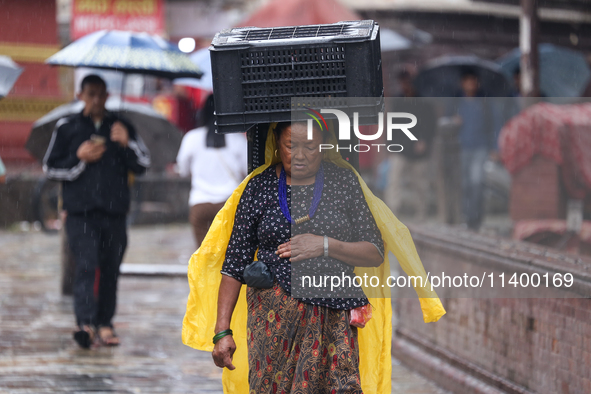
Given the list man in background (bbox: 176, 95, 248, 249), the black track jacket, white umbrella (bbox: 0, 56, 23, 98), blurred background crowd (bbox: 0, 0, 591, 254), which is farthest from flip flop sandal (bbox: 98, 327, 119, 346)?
white umbrella (bbox: 0, 56, 23, 98)

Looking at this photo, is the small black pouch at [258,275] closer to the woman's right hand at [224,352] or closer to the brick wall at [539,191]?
the woman's right hand at [224,352]

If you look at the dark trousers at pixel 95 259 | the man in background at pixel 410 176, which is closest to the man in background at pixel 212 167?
the dark trousers at pixel 95 259

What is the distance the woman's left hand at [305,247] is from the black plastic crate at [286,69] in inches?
19.4

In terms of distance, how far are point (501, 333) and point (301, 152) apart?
228 centimetres

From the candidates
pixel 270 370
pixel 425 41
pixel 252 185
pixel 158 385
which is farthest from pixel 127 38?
pixel 425 41

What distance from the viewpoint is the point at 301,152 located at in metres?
3.37

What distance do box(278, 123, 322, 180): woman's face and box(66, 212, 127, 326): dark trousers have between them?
10.9ft

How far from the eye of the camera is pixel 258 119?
329cm

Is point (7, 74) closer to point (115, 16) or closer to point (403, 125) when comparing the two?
point (403, 125)

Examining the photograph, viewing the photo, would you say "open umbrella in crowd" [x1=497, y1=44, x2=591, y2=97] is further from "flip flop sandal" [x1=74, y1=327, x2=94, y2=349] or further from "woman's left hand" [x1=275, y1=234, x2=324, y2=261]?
"woman's left hand" [x1=275, y1=234, x2=324, y2=261]

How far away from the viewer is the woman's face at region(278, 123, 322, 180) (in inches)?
132

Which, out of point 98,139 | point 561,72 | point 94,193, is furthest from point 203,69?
point 561,72

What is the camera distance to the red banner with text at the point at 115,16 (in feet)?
40.3

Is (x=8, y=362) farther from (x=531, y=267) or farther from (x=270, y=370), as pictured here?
(x=531, y=267)
